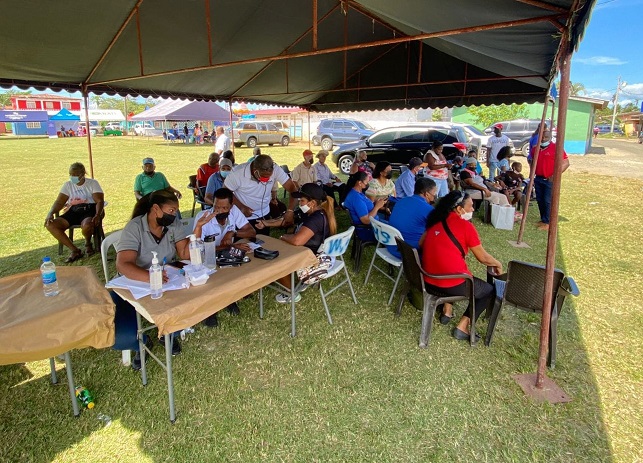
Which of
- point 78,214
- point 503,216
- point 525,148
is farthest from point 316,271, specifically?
point 525,148

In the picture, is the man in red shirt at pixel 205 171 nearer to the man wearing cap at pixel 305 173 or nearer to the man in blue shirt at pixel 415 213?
→ the man wearing cap at pixel 305 173

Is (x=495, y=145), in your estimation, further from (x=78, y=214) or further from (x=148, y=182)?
(x=78, y=214)

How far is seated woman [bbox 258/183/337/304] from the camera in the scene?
124 inches

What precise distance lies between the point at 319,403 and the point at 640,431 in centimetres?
200

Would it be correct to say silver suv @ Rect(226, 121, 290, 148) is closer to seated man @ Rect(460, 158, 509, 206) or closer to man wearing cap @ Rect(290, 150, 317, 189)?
man wearing cap @ Rect(290, 150, 317, 189)

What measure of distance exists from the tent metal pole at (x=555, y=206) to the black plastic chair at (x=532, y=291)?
141 millimetres

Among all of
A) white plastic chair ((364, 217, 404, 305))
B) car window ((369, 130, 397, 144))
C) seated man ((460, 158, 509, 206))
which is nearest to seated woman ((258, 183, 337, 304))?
white plastic chair ((364, 217, 404, 305))

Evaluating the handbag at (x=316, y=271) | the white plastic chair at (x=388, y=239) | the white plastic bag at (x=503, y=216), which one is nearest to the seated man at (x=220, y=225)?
the handbag at (x=316, y=271)

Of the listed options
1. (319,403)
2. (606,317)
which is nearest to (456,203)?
(319,403)

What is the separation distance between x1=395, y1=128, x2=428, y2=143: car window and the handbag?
10.1m

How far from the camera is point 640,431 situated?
227 centimetres

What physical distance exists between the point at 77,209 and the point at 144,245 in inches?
118

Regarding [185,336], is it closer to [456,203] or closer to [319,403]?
[319,403]

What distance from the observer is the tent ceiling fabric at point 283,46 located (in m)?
3.20
